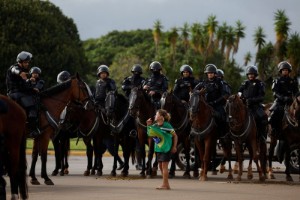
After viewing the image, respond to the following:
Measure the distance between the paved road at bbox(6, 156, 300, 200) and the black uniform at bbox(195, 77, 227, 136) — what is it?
1.54 m

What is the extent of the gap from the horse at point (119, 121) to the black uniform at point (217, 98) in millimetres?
2409

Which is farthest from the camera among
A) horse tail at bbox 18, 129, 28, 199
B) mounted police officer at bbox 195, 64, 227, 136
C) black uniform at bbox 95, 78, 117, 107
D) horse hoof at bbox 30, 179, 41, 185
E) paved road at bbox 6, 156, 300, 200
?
black uniform at bbox 95, 78, 117, 107

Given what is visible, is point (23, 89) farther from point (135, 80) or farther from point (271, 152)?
point (271, 152)

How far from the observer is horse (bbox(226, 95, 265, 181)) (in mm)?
22562

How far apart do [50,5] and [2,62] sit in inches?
484

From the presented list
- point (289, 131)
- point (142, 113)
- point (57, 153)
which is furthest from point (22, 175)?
point (289, 131)

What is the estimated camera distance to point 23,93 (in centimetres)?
2008

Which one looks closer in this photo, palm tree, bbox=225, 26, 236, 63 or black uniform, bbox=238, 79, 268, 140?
black uniform, bbox=238, 79, 268, 140

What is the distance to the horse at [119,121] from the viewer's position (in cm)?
2420

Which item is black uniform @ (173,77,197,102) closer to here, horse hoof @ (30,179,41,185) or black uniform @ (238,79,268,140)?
black uniform @ (238,79,268,140)

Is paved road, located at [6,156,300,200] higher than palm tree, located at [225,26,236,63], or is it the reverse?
palm tree, located at [225,26,236,63]

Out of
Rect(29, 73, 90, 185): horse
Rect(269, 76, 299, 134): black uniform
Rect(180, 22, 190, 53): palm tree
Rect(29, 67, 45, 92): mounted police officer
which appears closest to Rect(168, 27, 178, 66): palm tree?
Rect(180, 22, 190, 53): palm tree

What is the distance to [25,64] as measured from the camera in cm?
1959

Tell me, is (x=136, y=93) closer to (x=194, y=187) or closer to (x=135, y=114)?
(x=135, y=114)
